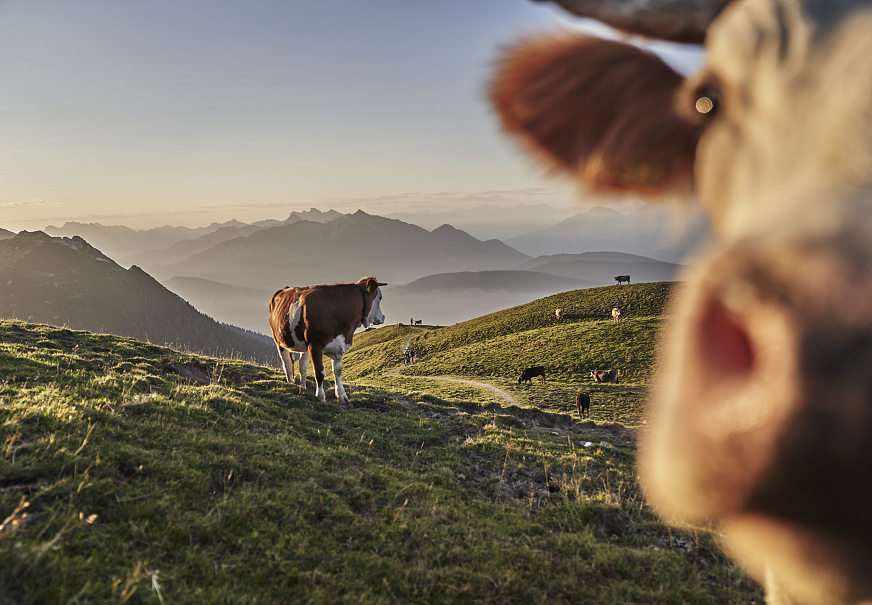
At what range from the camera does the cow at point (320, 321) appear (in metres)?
11.0

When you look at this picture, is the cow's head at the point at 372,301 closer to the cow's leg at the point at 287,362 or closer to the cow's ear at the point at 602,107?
the cow's leg at the point at 287,362

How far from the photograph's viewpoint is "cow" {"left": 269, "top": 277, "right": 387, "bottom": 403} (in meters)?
11.0

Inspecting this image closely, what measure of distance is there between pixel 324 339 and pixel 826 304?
36.1ft

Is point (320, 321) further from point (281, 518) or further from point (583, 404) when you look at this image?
point (583, 404)

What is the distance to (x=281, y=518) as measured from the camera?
394cm

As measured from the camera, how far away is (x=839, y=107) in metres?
1.14

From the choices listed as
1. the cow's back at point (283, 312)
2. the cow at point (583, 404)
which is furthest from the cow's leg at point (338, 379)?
the cow at point (583, 404)

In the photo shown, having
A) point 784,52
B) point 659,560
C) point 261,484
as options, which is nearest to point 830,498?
point 784,52

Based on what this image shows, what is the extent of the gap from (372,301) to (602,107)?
1088 centimetres

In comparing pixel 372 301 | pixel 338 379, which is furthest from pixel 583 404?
pixel 338 379

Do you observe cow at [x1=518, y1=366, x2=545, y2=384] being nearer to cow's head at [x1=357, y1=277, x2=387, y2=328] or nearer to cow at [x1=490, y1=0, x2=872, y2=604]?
cow's head at [x1=357, y1=277, x2=387, y2=328]

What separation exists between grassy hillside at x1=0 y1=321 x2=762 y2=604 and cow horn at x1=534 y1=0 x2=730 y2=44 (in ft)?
11.9

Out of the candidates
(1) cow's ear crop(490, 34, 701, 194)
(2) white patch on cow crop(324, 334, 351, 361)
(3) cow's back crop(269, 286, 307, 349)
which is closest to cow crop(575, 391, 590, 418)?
(2) white patch on cow crop(324, 334, 351, 361)

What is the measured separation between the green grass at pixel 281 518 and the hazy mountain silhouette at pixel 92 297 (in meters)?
153
